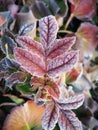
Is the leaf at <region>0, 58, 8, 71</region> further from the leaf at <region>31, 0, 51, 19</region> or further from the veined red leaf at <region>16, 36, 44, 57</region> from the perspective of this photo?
the leaf at <region>31, 0, 51, 19</region>

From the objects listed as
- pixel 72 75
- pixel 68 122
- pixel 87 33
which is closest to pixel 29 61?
pixel 68 122

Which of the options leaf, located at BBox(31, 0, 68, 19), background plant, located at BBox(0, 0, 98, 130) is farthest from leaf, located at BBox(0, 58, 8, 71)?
leaf, located at BBox(31, 0, 68, 19)

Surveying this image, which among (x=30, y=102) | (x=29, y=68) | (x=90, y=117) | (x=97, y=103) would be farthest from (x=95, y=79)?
(x=29, y=68)

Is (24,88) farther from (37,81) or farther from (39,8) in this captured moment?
(39,8)

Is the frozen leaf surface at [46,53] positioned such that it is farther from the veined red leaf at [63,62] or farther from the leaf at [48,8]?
the leaf at [48,8]

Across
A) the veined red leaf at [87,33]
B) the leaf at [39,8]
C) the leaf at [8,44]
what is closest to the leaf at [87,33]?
the veined red leaf at [87,33]
